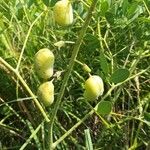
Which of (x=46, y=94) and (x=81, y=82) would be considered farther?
(x=81, y=82)

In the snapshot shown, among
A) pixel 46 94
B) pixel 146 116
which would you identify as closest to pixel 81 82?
pixel 146 116

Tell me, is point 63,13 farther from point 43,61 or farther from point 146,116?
point 146,116

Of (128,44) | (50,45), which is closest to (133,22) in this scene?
(128,44)

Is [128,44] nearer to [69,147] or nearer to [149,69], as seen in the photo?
[149,69]

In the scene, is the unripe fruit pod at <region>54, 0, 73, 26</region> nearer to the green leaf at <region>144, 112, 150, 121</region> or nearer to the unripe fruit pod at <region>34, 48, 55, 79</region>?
the unripe fruit pod at <region>34, 48, 55, 79</region>

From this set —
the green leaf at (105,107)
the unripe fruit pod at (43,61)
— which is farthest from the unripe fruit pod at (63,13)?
the green leaf at (105,107)

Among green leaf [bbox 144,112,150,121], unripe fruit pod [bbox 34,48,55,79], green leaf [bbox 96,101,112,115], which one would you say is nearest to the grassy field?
green leaf [bbox 144,112,150,121]

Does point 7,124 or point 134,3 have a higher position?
point 134,3

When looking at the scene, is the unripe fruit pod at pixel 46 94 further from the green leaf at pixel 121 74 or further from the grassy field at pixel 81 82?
the grassy field at pixel 81 82
